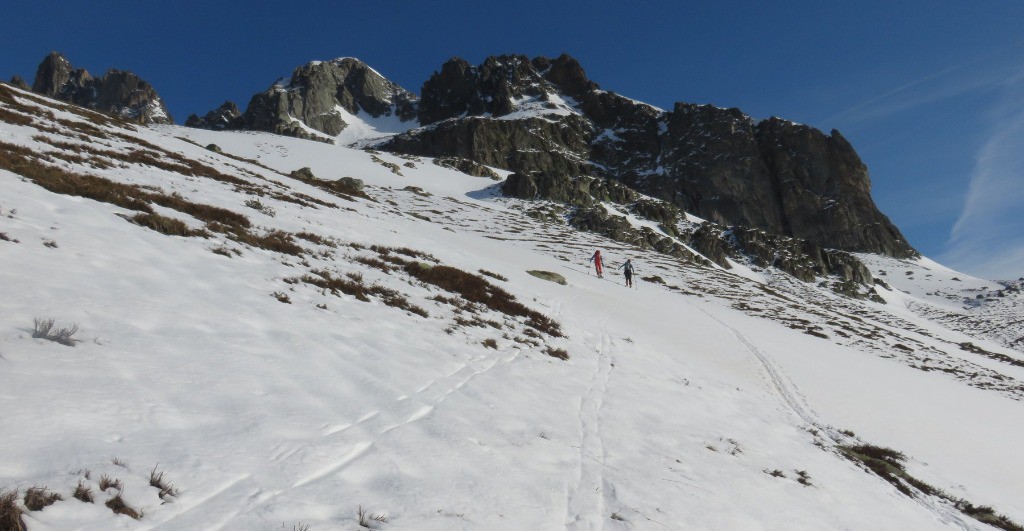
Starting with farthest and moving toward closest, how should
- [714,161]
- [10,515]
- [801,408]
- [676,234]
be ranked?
[714,161]
[676,234]
[801,408]
[10,515]

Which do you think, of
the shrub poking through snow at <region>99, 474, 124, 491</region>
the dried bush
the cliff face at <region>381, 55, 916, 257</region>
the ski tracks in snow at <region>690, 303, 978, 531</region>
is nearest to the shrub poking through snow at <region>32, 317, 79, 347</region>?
the shrub poking through snow at <region>99, 474, 124, 491</region>

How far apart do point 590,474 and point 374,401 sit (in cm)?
319

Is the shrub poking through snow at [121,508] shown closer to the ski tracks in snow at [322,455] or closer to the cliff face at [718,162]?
the ski tracks in snow at [322,455]

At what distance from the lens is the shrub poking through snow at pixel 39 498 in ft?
10.6

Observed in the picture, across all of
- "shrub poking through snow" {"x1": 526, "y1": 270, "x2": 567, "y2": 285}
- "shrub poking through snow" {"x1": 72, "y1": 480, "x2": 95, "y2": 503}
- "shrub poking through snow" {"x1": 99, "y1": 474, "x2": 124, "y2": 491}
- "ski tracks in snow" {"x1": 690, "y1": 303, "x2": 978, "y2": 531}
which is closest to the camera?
"shrub poking through snow" {"x1": 72, "y1": 480, "x2": 95, "y2": 503}

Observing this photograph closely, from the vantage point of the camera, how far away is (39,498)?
3.25 meters

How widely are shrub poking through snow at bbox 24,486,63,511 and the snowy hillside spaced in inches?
0.5

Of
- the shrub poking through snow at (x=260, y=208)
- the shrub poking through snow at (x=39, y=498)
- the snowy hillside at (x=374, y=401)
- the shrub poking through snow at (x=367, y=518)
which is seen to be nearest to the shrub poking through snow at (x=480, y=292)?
the snowy hillside at (x=374, y=401)

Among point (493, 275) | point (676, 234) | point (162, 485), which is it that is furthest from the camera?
point (676, 234)

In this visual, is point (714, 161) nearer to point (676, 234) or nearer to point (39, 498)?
point (676, 234)

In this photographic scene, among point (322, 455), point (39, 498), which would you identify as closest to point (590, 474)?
point (322, 455)

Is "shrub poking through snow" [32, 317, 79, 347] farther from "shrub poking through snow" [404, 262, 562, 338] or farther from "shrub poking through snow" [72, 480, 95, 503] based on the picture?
"shrub poking through snow" [404, 262, 562, 338]

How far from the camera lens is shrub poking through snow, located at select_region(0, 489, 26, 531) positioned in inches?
117

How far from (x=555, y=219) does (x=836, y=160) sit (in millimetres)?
119775
